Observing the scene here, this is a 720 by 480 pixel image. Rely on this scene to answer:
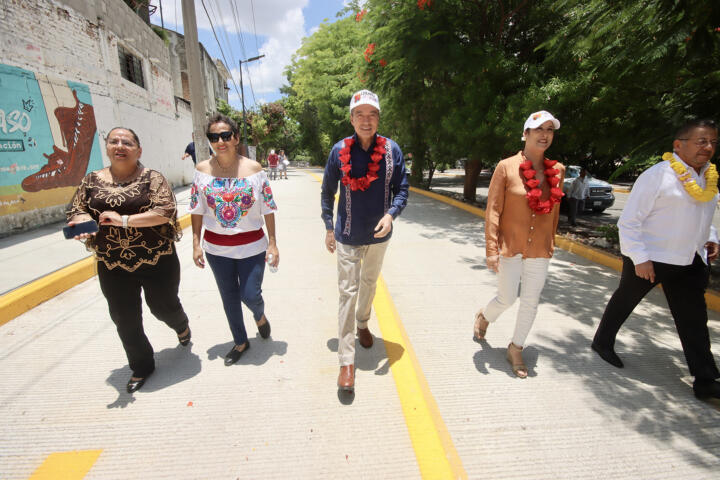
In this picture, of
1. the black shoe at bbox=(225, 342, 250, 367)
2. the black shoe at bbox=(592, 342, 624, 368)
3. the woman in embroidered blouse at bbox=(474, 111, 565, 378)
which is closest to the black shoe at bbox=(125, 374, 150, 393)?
the black shoe at bbox=(225, 342, 250, 367)

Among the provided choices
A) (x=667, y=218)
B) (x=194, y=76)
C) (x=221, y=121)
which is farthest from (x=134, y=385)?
(x=194, y=76)

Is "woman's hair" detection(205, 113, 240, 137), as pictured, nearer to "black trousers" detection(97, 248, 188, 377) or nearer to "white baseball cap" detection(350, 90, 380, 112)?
"white baseball cap" detection(350, 90, 380, 112)

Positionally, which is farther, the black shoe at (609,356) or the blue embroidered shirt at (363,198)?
the black shoe at (609,356)

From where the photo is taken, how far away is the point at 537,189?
2680mm

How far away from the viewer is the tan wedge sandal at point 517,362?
2857mm

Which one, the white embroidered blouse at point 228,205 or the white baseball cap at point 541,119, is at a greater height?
the white baseball cap at point 541,119

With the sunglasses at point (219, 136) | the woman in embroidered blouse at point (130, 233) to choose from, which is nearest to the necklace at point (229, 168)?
the sunglasses at point (219, 136)

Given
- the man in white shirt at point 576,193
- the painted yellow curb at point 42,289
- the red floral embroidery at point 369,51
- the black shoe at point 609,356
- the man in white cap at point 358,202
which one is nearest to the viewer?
the man in white cap at point 358,202

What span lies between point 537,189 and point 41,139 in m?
8.78

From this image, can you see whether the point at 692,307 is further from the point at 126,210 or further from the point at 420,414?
the point at 126,210

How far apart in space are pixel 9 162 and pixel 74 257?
9.09ft

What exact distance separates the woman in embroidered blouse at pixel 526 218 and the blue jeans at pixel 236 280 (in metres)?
1.79

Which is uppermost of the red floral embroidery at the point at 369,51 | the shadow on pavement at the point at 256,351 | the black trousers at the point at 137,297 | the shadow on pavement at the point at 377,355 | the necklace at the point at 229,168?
the red floral embroidery at the point at 369,51

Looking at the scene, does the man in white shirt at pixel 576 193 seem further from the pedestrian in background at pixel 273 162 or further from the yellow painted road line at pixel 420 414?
the pedestrian in background at pixel 273 162
